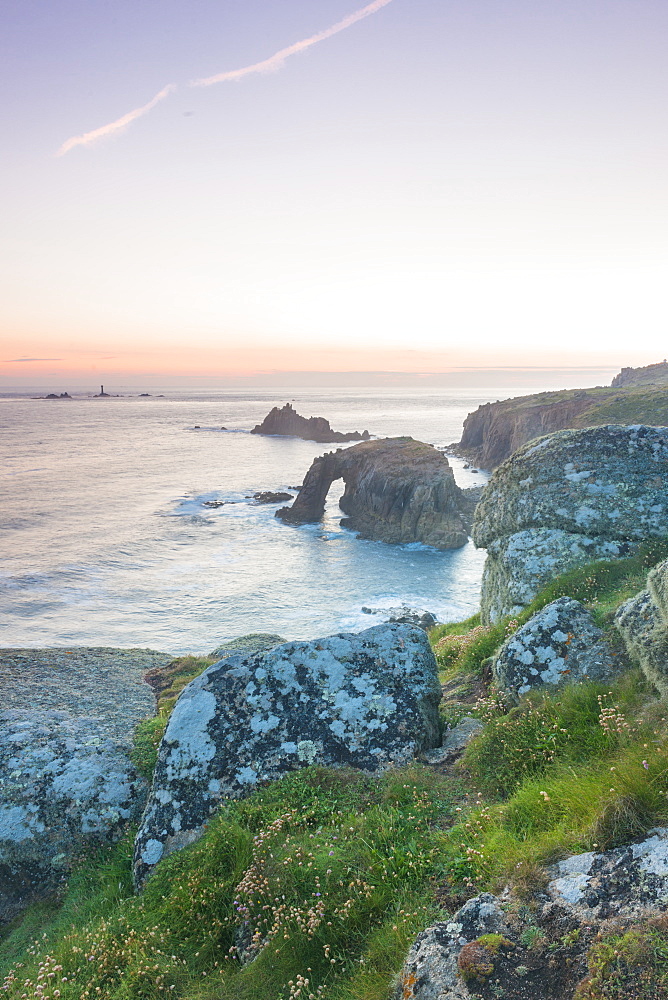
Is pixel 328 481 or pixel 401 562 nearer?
pixel 401 562

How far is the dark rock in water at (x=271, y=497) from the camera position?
80.3m

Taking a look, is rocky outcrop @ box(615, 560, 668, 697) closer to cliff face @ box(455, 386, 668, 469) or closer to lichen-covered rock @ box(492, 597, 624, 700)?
lichen-covered rock @ box(492, 597, 624, 700)

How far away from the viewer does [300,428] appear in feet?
563

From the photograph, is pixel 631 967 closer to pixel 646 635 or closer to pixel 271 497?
pixel 646 635

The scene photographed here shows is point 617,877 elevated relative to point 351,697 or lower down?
elevated

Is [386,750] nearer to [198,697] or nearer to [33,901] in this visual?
[198,697]

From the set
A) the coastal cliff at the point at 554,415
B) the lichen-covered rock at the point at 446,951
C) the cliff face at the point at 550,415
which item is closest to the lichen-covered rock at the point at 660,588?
the lichen-covered rock at the point at 446,951

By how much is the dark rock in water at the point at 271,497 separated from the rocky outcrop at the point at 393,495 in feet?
26.1

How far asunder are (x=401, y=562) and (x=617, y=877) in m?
52.4

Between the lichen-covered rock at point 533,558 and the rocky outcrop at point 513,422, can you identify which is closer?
the lichen-covered rock at point 533,558

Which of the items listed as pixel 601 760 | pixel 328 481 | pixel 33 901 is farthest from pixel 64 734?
pixel 328 481

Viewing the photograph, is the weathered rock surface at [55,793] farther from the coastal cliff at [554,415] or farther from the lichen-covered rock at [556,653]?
the coastal cliff at [554,415]

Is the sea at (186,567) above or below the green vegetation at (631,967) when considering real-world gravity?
below

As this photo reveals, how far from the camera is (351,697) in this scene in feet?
25.5
